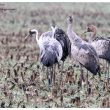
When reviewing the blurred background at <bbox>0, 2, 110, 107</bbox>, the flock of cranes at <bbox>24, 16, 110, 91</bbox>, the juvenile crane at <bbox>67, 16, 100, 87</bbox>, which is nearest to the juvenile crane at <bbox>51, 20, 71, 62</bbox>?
the flock of cranes at <bbox>24, 16, 110, 91</bbox>

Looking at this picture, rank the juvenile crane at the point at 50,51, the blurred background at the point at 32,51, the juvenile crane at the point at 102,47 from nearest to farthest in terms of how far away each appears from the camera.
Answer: the blurred background at the point at 32,51
the juvenile crane at the point at 50,51
the juvenile crane at the point at 102,47

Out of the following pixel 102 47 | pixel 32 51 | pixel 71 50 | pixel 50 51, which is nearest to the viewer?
pixel 50 51

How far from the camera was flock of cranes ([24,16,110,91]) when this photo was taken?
10633mm

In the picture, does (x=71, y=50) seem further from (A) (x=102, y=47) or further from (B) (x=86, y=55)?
(A) (x=102, y=47)

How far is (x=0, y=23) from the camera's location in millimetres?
16172

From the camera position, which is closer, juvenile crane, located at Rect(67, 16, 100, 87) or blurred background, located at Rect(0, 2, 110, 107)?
blurred background, located at Rect(0, 2, 110, 107)

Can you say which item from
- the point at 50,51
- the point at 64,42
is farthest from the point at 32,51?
the point at 50,51

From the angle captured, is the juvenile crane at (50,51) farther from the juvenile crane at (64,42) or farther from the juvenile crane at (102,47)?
the juvenile crane at (102,47)

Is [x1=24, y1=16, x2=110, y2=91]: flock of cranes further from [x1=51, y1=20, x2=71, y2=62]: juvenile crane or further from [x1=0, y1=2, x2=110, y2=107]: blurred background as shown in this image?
[x1=0, y1=2, x2=110, y2=107]: blurred background

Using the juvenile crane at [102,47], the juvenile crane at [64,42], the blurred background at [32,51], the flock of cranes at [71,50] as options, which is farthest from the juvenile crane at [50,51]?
the juvenile crane at [102,47]

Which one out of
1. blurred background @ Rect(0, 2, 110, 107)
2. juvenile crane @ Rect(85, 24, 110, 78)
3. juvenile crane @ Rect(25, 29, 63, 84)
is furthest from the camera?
juvenile crane @ Rect(85, 24, 110, 78)

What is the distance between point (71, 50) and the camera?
36.3 ft

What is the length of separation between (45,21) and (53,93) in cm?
664

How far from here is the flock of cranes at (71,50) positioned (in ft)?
34.9
